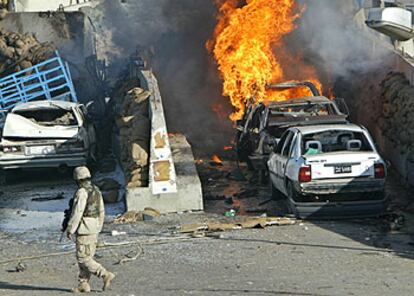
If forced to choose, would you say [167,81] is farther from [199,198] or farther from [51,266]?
[51,266]

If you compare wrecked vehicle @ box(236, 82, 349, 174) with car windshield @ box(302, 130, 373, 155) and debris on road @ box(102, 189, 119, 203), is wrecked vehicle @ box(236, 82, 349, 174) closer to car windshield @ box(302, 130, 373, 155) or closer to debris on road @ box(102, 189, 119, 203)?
car windshield @ box(302, 130, 373, 155)

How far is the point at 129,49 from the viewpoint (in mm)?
39219

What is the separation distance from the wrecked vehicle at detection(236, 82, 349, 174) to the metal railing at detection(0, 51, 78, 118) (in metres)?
5.77

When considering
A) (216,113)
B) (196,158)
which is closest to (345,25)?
(216,113)

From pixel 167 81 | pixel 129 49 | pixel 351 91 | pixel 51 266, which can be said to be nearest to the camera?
pixel 51 266

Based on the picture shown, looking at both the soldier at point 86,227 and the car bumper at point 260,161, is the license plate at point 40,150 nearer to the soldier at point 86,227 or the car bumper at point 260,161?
the car bumper at point 260,161

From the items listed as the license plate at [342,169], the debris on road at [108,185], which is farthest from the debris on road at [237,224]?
the debris on road at [108,185]

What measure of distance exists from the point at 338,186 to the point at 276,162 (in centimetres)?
207

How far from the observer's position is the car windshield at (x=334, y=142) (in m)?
13.7

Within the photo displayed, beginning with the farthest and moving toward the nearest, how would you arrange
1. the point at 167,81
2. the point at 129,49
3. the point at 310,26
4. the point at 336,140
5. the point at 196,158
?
the point at 129,49 < the point at 167,81 < the point at 310,26 < the point at 196,158 < the point at 336,140

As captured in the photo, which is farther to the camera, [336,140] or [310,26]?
[310,26]

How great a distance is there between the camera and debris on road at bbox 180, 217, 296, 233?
12.7 meters

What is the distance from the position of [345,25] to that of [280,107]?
8.22 metres

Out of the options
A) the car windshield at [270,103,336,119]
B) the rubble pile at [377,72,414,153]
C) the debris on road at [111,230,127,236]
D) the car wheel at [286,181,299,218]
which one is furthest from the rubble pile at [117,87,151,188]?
the rubble pile at [377,72,414,153]
